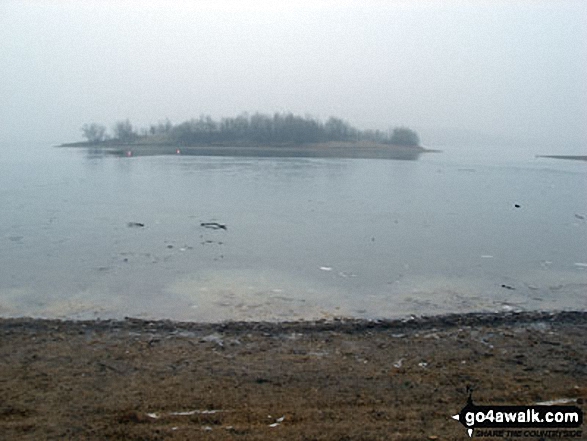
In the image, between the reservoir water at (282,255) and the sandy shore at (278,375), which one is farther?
the reservoir water at (282,255)

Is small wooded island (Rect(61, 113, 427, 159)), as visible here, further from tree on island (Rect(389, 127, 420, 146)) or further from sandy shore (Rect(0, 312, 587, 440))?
sandy shore (Rect(0, 312, 587, 440))

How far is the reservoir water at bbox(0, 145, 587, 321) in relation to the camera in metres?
7.93

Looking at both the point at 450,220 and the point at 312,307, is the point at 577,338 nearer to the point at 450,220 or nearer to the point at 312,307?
the point at 312,307

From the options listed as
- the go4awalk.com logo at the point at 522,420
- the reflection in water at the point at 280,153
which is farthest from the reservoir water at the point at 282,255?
the reflection in water at the point at 280,153

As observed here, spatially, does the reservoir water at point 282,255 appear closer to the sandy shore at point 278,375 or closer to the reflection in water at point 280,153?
the sandy shore at point 278,375

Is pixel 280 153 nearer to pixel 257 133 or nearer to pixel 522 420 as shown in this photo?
pixel 257 133

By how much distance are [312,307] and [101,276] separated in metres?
3.87

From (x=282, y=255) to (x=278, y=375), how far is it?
19.6 ft

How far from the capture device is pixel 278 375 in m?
5.23

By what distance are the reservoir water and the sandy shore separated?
80cm

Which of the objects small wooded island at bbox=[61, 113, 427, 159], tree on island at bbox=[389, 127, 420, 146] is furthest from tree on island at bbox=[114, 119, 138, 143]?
tree on island at bbox=[389, 127, 420, 146]

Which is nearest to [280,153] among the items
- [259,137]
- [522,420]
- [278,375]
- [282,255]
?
[259,137]

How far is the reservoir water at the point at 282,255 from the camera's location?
7.93 metres

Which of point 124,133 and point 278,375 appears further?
point 124,133
